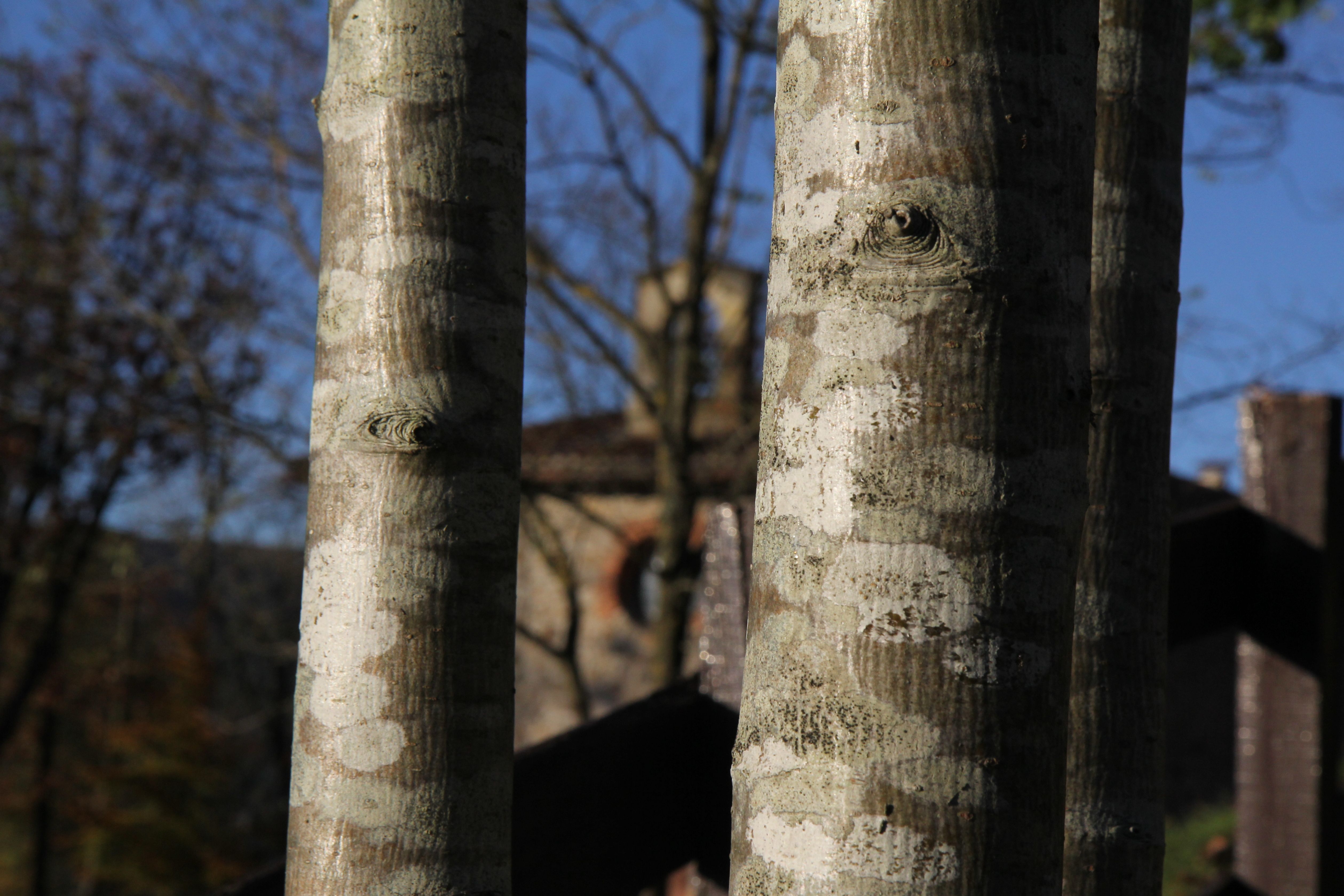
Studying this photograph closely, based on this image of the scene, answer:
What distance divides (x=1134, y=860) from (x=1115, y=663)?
0.84ft

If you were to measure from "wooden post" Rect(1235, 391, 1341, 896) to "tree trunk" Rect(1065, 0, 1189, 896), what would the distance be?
1178 mm

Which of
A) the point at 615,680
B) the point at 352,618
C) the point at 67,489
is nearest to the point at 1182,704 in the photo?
the point at 615,680

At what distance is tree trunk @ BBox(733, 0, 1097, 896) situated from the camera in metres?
0.92

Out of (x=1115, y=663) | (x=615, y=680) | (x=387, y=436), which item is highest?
(x=387, y=436)

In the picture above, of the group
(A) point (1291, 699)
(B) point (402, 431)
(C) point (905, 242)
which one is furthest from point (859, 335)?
(A) point (1291, 699)

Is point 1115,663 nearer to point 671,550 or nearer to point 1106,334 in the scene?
point 1106,334

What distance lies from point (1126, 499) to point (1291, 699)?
54.5 inches

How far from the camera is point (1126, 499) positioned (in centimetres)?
147

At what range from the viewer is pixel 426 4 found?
1416mm

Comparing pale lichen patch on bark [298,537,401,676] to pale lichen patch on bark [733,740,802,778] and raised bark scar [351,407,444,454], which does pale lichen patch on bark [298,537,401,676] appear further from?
pale lichen patch on bark [733,740,802,778]

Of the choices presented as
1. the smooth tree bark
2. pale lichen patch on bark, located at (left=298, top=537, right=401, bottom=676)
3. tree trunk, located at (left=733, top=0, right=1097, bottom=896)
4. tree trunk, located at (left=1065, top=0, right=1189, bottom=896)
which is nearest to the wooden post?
tree trunk, located at (left=1065, top=0, right=1189, bottom=896)

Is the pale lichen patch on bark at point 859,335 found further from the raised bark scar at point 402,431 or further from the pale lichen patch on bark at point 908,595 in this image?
the raised bark scar at point 402,431

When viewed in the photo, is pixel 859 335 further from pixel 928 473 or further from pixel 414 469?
pixel 414 469

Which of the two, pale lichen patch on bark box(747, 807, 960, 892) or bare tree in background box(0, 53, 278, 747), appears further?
bare tree in background box(0, 53, 278, 747)
